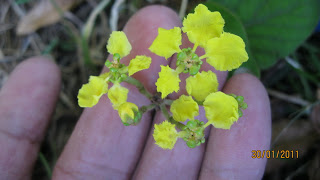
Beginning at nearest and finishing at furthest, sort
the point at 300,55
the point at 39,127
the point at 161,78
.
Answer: the point at 161,78, the point at 39,127, the point at 300,55

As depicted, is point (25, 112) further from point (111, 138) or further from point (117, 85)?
point (117, 85)

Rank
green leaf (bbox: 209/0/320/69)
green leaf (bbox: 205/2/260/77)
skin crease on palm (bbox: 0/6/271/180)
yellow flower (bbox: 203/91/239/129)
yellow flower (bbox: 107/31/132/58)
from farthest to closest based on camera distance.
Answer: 1. green leaf (bbox: 209/0/320/69)
2. green leaf (bbox: 205/2/260/77)
3. skin crease on palm (bbox: 0/6/271/180)
4. yellow flower (bbox: 107/31/132/58)
5. yellow flower (bbox: 203/91/239/129)

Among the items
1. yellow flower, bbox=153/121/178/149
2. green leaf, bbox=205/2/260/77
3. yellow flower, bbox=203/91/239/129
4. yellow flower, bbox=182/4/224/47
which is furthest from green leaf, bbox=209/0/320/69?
yellow flower, bbox=153/121/178/149

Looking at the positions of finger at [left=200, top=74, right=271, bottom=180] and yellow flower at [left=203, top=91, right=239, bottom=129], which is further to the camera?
finger at [left=200, top=74, right=271, bottom=180]

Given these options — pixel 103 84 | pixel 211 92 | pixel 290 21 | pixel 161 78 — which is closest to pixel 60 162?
pixel 103 84

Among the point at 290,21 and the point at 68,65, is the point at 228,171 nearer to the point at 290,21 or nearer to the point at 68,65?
the point at 290,21

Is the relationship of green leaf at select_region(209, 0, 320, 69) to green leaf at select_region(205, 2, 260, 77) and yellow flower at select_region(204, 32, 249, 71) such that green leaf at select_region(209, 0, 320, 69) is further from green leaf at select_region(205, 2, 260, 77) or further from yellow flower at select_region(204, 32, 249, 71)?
yellow flower at select_region(204, 32, 249, 71)
